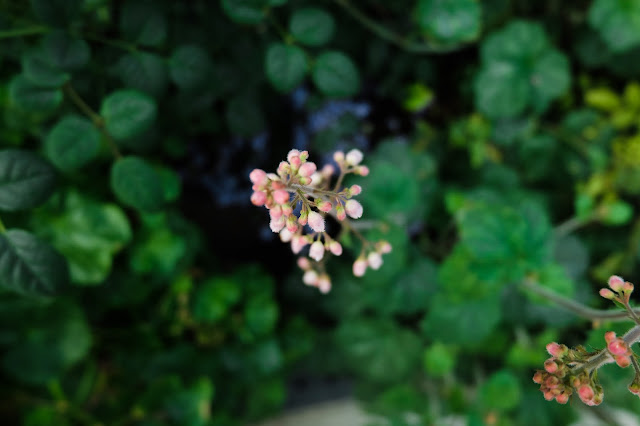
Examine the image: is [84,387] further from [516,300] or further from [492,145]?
[492,145]

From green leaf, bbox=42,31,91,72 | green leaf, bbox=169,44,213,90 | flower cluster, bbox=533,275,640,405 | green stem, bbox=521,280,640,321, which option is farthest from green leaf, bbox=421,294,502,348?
green leaf, bbox=42,31,91,72

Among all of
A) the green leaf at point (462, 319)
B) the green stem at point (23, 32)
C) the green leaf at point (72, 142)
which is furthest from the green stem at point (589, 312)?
the green stem at point (23, 32)

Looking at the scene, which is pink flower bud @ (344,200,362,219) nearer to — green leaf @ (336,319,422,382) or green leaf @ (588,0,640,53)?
green leaf @ (336,319,422,382)

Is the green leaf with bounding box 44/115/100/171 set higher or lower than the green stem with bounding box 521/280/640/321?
higher

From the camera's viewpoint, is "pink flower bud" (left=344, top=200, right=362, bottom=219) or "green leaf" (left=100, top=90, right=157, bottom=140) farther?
"green leaf" (left=100, top=90, right=157, bottom=140)

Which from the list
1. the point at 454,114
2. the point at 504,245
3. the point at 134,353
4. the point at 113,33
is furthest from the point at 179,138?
the point at 454,114

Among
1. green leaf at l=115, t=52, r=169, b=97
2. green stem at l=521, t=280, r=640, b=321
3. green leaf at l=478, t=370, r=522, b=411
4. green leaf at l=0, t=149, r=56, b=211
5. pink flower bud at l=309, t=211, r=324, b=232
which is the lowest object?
green leaf at l=478, t=370, r=522, b=411

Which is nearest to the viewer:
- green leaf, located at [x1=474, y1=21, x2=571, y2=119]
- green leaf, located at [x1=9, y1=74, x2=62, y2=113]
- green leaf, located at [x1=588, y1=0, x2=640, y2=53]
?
green leaf, located at [x1=9, y1=74, x2=62, y2=113]
